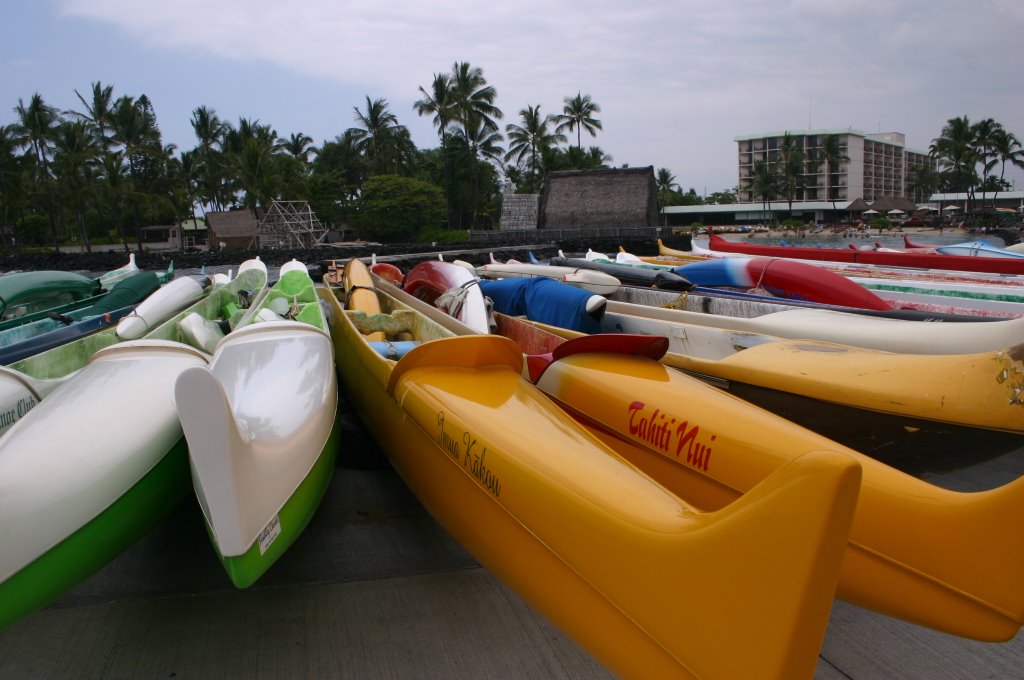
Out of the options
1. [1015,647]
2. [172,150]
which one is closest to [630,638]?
[1015,647]

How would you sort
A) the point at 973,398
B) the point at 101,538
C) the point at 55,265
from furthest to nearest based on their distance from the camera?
the point at 55,265 → the point at 973,398 → the point at 101,538

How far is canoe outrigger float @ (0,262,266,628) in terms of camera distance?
187cm

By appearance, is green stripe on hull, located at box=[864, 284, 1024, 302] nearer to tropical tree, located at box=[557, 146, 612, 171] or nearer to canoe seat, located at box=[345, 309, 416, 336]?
canoe seat, located at box=[345, 309, 416, 336]

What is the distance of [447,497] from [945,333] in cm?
280

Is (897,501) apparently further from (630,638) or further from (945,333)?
(945,333)

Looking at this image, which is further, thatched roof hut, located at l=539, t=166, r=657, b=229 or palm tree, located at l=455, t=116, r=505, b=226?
palm tree, located at l=455, t=116, r=505, b=226

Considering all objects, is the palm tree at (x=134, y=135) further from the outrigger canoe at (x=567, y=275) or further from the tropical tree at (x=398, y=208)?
the outrigger canoe at (x=567, y=275)

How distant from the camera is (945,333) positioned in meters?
3.53

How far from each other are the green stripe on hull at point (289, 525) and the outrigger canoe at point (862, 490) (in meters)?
1.11

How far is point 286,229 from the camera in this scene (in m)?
34.3

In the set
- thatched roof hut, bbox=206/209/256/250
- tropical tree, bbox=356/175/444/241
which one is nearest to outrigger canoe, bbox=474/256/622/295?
tropical tree, bbox=356/175/444/241

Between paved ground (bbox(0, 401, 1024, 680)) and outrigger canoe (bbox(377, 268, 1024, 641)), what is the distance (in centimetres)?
42

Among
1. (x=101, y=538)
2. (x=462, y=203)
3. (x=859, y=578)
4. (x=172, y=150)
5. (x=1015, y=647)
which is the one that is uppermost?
(x=172, y=150)

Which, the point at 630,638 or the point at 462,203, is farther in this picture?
the point at 462,203
